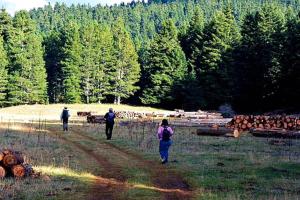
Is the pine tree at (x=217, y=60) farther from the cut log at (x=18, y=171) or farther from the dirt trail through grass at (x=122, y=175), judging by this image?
the cut log at (x=18, y=171)

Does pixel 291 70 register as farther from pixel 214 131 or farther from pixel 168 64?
pixel 214 131

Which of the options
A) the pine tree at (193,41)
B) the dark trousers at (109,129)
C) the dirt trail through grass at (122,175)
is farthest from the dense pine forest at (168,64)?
the dirt trail through grass at (122,175)

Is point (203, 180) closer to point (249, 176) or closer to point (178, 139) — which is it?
point (249, 176)

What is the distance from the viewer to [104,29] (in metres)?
95.8

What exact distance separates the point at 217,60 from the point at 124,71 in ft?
60.4

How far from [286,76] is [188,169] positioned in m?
44.0

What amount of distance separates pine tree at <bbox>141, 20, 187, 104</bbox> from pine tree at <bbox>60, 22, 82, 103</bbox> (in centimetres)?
1179

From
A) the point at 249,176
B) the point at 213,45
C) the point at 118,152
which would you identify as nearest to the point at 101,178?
the point at 249,176

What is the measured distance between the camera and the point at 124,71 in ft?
290

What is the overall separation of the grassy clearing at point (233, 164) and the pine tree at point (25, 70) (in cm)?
5352

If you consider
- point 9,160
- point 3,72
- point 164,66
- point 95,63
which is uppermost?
point 95,63

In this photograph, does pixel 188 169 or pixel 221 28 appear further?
pixel 221 28

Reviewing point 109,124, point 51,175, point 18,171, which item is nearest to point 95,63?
point 109,124

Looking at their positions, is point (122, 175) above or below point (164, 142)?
below
